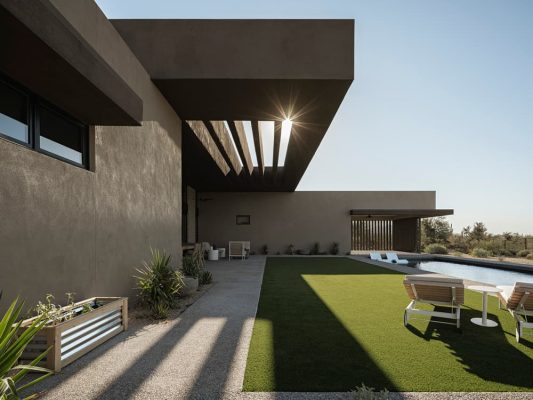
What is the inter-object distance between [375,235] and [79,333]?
2086 centimetres

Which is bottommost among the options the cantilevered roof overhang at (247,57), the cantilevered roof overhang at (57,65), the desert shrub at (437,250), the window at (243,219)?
the desert shrub at (437,250)

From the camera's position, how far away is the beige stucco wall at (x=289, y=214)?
17141 millimetres

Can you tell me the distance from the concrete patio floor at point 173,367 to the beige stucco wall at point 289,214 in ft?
40.9

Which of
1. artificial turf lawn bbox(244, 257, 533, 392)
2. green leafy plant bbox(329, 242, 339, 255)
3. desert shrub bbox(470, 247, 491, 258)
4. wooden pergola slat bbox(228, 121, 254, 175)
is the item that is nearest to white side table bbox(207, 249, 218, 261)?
wooden pergola slat bbox(228, 121, 254, 175)

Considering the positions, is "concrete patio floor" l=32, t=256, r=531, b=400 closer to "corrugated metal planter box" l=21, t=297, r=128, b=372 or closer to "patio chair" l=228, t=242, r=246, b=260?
"corrugated metal planter box" l=21, t=297, r=128, b=372

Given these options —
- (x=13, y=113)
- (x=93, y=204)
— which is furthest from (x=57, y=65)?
(x=93, y=204)

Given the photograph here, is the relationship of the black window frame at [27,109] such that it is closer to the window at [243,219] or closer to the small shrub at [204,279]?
the small shrub at [204,279]

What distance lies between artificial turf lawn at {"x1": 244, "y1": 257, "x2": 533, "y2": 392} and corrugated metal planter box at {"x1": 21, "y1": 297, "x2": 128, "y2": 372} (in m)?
1.80

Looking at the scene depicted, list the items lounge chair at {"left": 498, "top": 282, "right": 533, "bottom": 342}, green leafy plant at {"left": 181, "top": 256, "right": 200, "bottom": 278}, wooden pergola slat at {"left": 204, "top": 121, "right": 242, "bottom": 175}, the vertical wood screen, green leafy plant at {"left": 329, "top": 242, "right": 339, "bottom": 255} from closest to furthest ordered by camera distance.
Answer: lounge chair at {"left": 498, "top": 282, "right": 533, "bottom": 342}
green leafy plant at {"left": 181, "top": 256, "right": 200, "bottom": 278}
wooden pergola slat at {"left": 204, "top": 121, "right": 242, "bottom": 175}
green leafy plant at {"left": 329, "top": 242, "right": 339, "bottom": 255}
the vertical wood screen

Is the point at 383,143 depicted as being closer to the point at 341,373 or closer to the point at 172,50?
the point at 172,50

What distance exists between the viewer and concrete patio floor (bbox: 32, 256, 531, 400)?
8.02ft

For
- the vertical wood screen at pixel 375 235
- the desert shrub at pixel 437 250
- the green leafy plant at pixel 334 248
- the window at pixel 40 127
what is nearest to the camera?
the window at pixel 40 127

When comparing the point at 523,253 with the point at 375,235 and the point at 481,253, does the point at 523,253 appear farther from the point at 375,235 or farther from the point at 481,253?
the point at 375,235

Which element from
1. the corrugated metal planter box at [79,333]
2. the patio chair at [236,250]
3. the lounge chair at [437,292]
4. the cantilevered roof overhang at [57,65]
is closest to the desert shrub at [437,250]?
the patio chair at [236,250]
